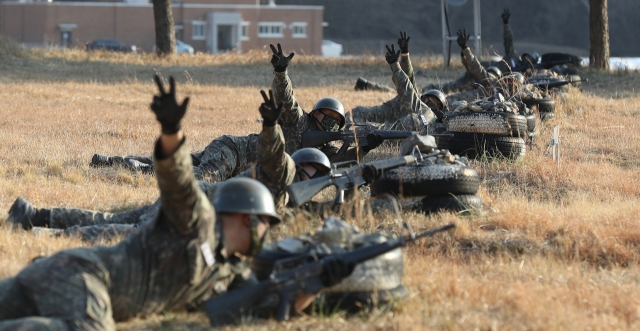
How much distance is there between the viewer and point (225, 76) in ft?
80.2

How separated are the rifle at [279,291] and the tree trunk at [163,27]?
23.4 meters

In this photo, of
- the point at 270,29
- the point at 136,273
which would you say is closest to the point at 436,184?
the point at 136,273

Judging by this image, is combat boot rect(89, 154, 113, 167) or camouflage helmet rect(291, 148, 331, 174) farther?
combat boot rect(89, 154, 113, 167)

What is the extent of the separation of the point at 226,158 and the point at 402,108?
3.94 m

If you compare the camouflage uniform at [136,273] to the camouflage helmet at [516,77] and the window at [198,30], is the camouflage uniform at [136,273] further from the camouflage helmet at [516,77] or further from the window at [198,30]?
the window at [198,30]

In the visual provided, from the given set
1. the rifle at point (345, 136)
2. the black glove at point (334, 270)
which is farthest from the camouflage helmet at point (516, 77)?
the black glove at point (334, 270)

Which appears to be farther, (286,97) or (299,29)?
(299,29)

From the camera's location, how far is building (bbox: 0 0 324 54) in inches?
2790

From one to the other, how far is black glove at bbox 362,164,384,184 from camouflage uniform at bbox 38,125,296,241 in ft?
2.27

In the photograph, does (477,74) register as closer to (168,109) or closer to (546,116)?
(546,116)

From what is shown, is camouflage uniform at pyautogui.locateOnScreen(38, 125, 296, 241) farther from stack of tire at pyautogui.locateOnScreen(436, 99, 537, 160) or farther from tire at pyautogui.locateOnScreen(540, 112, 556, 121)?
tire at pyautogui.locateOnScreen(540, 112, 556, 121)

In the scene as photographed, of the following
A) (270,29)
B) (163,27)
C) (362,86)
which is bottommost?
(362,86)

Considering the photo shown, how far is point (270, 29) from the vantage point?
80.1 metres

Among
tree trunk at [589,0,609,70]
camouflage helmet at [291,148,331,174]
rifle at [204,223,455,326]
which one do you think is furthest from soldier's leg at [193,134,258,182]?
tree trunk at [589,0,609,70]
